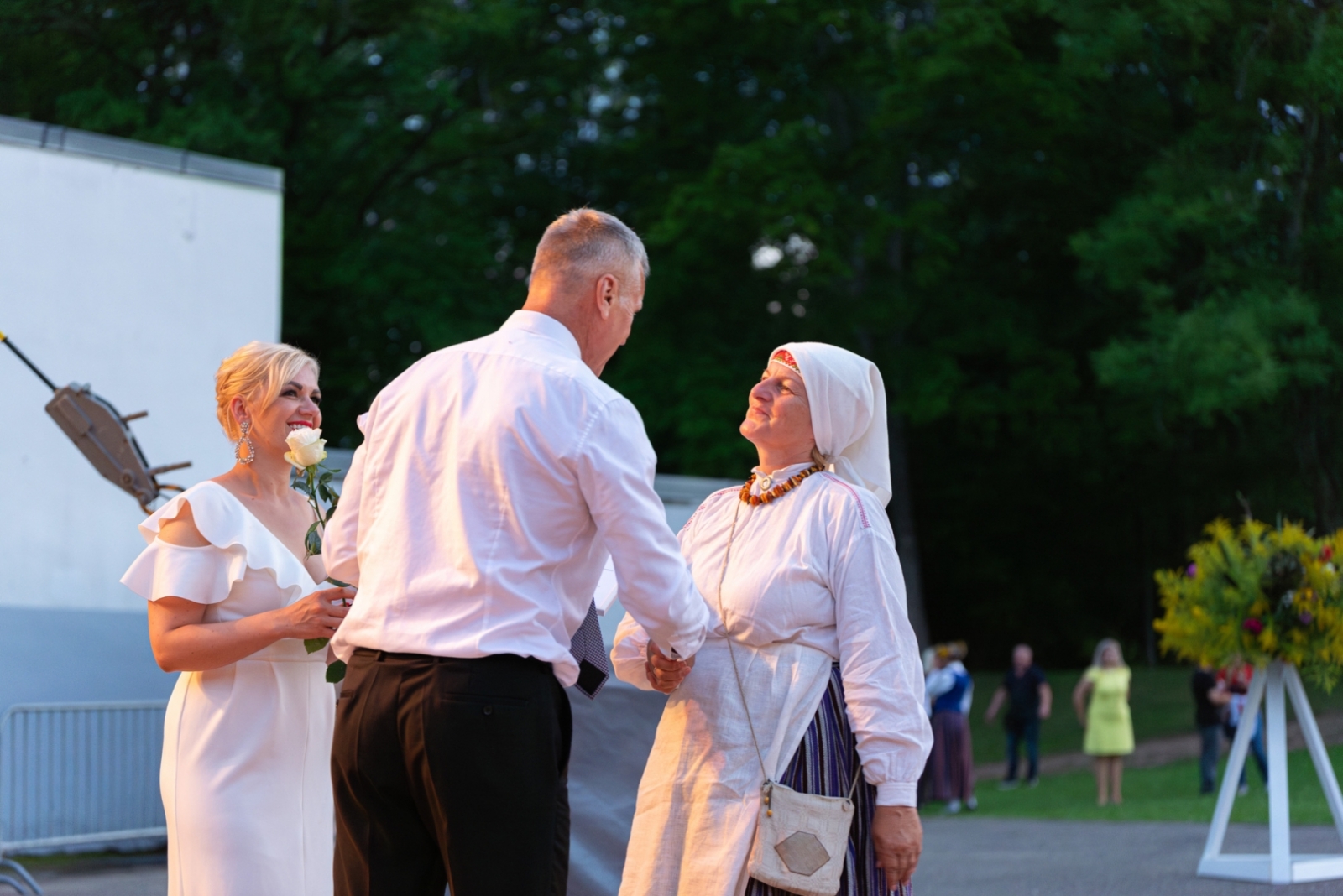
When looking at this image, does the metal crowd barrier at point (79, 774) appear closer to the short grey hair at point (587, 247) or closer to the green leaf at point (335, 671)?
the green leaf at point (335, 671)

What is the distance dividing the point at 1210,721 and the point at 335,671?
14.0 meters

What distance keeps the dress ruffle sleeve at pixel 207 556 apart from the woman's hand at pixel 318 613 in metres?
0.23

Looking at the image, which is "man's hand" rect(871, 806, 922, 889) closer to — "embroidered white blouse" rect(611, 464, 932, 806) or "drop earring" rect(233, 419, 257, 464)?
"embroidered white blouse" rect(611, 464, 932, 806)

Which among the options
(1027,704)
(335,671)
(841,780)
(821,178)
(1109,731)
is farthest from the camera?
(821,178)

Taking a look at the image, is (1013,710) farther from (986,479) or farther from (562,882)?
(562,882)

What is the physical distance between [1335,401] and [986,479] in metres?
10.1

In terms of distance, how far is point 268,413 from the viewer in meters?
3.69

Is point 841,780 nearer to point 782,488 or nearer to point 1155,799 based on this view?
point 782,488

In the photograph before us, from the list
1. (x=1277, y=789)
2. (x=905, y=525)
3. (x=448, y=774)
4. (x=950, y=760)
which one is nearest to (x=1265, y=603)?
(x=1277, y=789)

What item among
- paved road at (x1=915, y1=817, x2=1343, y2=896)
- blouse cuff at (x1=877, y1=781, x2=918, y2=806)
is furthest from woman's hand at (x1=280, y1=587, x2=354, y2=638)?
paved road at (x1=915, y1=817, x2=1343, y2=896)

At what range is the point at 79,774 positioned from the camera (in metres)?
10.0

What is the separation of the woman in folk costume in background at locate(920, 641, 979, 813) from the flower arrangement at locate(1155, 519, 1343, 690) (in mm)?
6693

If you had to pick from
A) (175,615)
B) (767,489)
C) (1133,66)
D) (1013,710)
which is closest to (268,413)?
(175,615)

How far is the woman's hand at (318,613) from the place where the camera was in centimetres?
323
